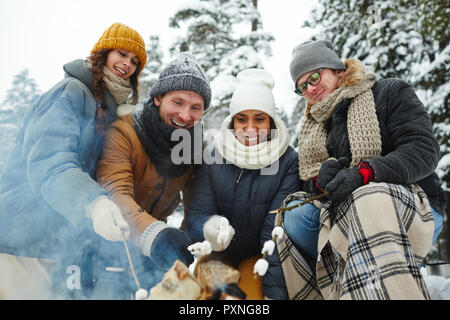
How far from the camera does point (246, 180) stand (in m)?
2.17

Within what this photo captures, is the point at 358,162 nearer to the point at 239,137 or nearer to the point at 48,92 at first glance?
the point at 239,137

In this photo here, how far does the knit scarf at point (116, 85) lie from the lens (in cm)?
210

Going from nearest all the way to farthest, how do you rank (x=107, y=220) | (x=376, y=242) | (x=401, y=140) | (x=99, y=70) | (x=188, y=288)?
(x=188, y=288) < (x=376, y=242) < (x=107, y=220) < (x=401, y=140) < (x=99, y=70)

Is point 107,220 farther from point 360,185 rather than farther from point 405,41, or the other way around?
point 405,41

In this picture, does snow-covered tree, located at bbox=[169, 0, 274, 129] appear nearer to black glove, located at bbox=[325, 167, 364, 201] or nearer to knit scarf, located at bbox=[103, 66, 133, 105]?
knit scarf, located at bbox=[103, 66, 133, 105]

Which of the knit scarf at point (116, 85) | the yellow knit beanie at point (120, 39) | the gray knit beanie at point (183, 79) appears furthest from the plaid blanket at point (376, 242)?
the yellow knit beanie at point (120, 39)

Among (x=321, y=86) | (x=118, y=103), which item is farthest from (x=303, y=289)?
(x=118, y=103)

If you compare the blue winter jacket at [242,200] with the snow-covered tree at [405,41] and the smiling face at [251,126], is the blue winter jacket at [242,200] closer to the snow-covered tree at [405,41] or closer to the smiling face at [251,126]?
the smiling face at [251,126]

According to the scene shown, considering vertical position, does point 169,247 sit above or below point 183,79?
below

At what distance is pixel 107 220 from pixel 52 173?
0.41 metres

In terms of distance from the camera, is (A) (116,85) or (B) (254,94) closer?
(A) (116,85)

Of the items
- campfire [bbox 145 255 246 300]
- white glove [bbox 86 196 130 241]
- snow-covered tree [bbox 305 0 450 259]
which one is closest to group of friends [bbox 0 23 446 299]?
white glove [bbox 86 196 130 241]

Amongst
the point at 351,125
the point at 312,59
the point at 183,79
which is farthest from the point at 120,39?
the point at 351,125

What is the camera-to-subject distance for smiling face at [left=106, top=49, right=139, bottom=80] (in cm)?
216
